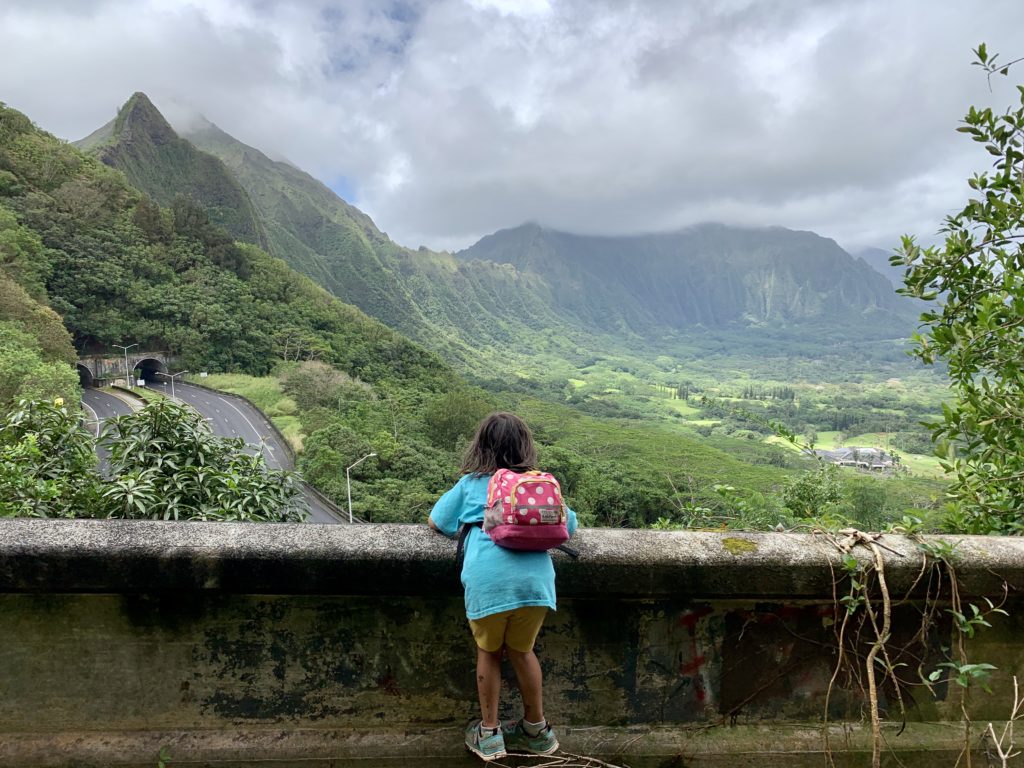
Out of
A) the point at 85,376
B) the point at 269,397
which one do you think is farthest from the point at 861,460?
the point at 85,376

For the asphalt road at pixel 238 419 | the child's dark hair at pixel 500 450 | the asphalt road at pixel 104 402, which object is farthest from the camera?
the asphalt road at pixel 104 402

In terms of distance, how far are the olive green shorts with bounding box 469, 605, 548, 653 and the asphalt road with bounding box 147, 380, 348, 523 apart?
34.6 m

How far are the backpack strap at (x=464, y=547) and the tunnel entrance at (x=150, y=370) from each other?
74581 millimetres

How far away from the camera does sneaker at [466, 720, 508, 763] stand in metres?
1.81

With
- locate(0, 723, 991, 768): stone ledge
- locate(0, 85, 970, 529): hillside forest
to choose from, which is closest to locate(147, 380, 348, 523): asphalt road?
locate(0, 85, 970, 529): hillside forest

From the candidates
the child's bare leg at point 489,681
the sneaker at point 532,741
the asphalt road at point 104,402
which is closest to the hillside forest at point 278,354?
the asphalt road at point 104,402

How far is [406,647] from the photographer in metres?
1.87

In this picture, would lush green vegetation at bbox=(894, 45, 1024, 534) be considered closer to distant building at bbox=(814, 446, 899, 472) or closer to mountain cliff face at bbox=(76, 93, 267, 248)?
distant building at bbox=(814, 446, 899, 472)

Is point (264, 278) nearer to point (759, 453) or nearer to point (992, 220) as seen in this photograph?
point (759, 453)

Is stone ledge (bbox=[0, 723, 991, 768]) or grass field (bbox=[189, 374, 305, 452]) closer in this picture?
stone ledge (bbox=[0, 723, 991, 768])

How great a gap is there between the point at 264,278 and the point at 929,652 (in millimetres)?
99000

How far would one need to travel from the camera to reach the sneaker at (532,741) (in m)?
1.85

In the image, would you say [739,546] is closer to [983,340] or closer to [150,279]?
[983,340]

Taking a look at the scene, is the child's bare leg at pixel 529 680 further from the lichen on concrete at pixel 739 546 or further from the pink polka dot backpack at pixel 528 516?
the lichen on concrete at pixel 739 546
